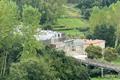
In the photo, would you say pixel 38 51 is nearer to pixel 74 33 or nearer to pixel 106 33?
pixel 106 33

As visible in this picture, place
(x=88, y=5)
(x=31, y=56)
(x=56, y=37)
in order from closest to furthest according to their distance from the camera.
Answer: (x=31, y=56) < (x=56, y=37) < (x=88, y=5)

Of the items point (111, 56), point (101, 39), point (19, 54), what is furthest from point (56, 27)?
point (19, 54)

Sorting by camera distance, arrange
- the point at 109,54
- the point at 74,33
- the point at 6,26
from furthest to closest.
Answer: the point at 74,33 → the point at 109,54 → the point at 6,26

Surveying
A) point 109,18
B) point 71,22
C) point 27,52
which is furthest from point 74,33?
point 27,52

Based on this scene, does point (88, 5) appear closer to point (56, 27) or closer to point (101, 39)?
point (56, 27)

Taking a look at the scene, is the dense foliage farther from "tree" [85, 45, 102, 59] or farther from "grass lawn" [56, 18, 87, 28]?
"grass lawn" [56, 18, 87, 28]

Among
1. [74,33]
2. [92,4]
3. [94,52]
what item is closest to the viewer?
[94,52]

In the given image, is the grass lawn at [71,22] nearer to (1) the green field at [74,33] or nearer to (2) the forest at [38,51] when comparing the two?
(1) the green field at [74,33]
